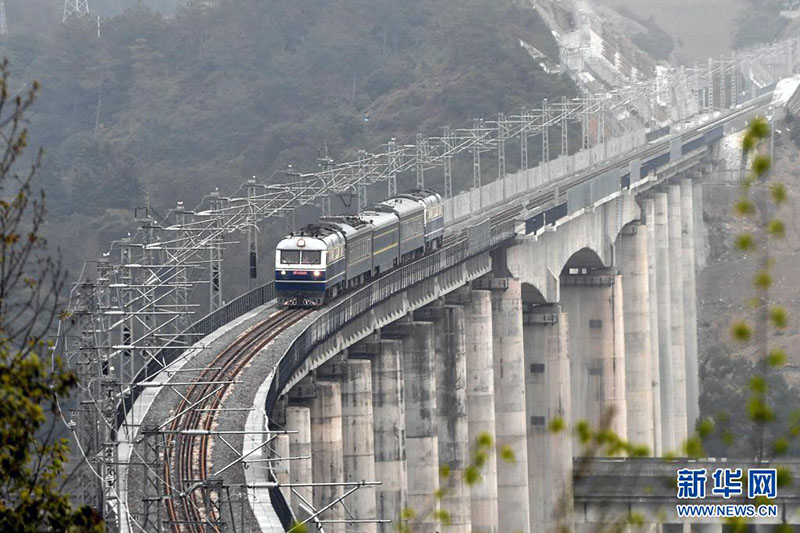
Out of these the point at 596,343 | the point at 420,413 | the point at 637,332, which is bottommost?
the point at 420,413

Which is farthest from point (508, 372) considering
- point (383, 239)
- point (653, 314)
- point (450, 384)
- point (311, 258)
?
point (653, 314)

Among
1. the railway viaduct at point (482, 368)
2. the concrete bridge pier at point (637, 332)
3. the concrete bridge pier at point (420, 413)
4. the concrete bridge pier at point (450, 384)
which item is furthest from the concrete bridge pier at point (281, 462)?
the concrete bridge pier at point (637, 332)

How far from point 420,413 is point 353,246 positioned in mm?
9703

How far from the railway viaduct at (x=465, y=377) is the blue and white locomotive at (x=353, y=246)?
115cm

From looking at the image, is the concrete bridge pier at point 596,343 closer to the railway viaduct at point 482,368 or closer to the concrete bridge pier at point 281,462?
the railway viaduct at point 482,368

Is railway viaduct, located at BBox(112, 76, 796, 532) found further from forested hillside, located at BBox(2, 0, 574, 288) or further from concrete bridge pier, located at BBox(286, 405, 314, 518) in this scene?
forested hillside, located at BBox(2, 0, 574, 288)

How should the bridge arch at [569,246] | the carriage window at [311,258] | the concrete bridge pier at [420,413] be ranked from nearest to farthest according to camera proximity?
the carriage window at [311,258]
the concrete bridge pier at [420,413]
the bridge arch at [569,246]

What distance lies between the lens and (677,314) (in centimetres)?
11594

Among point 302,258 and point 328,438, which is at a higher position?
point 302,258

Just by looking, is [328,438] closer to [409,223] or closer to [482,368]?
[409,223]

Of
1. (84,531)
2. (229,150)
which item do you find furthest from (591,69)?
(84,531)

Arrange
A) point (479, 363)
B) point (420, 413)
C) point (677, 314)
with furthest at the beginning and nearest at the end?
point (677, 314) → point (479, 363) → point (420, 413)

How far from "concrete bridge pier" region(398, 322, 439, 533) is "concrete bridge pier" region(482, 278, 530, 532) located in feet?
34.6

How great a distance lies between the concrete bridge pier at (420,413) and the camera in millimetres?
69000
